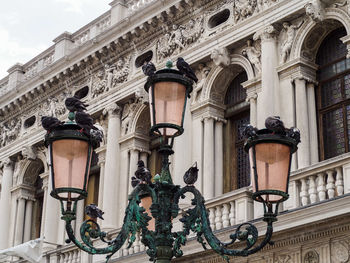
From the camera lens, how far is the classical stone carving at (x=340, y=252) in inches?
516

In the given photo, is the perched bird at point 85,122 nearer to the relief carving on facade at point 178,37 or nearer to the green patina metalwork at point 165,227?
the green patina metalwork at point 165,227

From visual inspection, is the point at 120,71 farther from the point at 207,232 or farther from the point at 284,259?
the point at 207,232

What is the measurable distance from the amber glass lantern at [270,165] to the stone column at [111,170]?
39.6ft

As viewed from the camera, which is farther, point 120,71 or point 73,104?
point 120,71

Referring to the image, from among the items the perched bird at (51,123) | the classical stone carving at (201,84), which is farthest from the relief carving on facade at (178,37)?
the perched bird at (51,123)

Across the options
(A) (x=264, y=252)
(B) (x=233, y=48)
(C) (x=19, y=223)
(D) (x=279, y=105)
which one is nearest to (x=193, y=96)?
(B) (x=233, y=48)

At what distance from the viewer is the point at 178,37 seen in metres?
19.4

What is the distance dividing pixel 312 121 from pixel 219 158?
111 inches

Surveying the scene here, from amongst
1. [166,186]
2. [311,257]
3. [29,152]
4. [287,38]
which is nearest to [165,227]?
[166,186]

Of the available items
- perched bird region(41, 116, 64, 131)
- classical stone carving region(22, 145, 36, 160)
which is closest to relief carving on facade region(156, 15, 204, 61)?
classical stone carving region(22, 145, 36, 160)

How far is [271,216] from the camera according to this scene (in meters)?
7.77

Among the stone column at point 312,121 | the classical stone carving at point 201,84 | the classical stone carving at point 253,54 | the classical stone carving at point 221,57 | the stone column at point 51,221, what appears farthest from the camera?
the stone column at point 51,221

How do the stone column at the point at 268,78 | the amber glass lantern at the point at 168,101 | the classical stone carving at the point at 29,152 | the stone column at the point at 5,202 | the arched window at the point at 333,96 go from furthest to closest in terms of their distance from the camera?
the stone column at the point at 5,202, the classical stone carving at the point at 29,152, the stone column at the point at 268,78, the arched window at the point at 333,96, the amber glass lantern at the point at 168,101

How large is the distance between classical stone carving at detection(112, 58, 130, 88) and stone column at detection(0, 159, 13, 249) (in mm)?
5646
